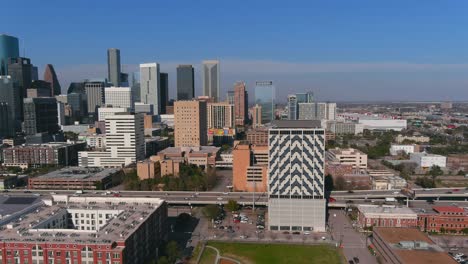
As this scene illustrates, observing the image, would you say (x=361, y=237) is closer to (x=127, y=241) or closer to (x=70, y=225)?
(x=127, y=241)

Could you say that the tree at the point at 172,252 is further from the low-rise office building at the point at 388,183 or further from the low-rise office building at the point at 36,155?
the low-rise office building at the point at 36,155

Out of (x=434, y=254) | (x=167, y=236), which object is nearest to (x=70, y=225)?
(x=167, y=236)

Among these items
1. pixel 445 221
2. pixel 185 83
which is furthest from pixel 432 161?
pixel 185 83

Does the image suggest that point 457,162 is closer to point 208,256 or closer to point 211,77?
point 208,256

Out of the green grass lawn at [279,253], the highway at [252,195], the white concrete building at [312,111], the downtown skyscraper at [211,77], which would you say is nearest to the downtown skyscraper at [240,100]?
the white concrete building at [312,111]

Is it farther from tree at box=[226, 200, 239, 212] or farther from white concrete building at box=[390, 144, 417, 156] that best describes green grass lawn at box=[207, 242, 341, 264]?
white concrete building at box=[390, 144, 417, 156]
